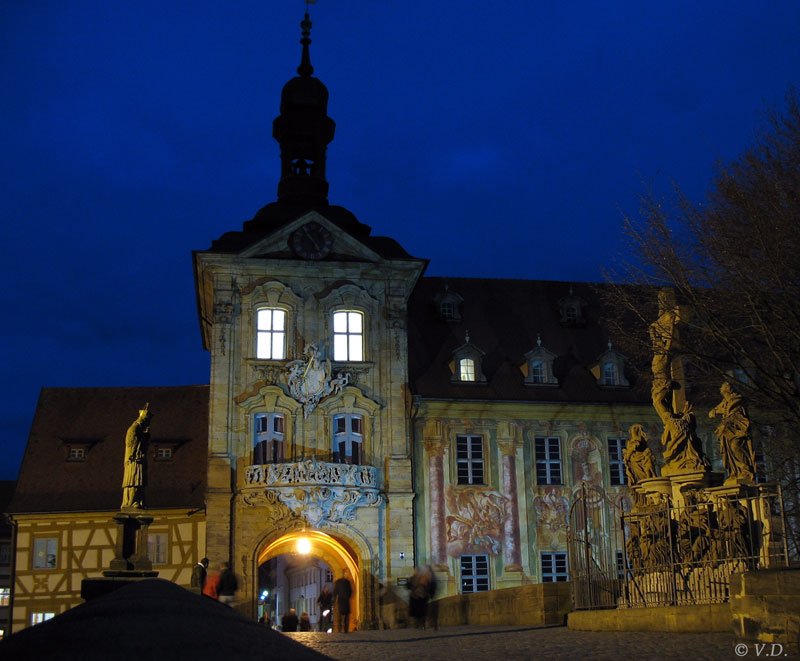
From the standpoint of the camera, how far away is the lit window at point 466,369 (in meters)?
37.4

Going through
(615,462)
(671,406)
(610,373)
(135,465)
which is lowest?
(135,465)

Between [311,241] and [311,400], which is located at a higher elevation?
[311,241]

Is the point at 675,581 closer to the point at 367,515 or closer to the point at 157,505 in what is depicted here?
the point at 367,515

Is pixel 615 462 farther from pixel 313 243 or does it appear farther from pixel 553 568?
pixel 313 243

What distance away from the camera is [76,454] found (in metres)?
39.2

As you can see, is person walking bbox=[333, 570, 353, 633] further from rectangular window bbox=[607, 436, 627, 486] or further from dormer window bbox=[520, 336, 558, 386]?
rectangular window bbox=[607, 436, 627, 486]

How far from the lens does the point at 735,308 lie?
20859 mm

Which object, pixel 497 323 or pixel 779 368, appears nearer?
pixel 779 368

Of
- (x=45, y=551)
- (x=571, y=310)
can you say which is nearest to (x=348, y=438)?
(x=571, y=310)

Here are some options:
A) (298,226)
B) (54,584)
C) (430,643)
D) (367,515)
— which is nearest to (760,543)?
(430,643)

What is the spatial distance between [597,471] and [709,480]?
1917cm

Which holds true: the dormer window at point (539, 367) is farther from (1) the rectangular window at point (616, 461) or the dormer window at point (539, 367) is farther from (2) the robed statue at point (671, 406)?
(2) the robed statue at point (671, 406)

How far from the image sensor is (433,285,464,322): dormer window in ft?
132

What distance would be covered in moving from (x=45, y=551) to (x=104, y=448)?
14.1 ft
